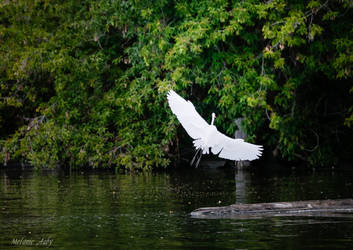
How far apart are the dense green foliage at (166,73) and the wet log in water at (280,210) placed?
10864mm

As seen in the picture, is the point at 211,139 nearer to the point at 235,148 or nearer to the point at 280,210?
the point at 235,148

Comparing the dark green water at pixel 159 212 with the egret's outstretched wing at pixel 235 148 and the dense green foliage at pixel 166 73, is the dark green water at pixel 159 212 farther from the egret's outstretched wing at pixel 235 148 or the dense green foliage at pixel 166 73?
the dense green foliage at pixel 166 73

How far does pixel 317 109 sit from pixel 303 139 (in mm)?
1576

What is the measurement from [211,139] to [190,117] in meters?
0.73

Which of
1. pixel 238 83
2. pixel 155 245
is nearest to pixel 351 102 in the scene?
pixel 238 83

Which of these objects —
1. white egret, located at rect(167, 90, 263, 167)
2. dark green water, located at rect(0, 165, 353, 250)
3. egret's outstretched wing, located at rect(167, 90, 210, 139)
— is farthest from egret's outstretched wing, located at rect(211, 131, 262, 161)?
dark green water, located at rect(0, 165, 353, 250)

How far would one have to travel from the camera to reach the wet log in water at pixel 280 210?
15414mm

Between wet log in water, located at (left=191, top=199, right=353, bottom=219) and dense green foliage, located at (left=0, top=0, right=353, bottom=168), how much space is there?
10.9 meters

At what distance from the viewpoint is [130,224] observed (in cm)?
1465

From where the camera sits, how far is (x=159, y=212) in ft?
53.6

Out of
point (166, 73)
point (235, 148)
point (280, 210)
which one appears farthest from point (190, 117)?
point (166, 73)

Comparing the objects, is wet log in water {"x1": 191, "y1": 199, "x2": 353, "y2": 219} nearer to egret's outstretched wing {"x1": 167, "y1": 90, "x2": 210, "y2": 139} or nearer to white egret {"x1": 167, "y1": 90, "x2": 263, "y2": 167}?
white egret {"x1": 167, "y1": 90, "x2": 263, "y2": 167}

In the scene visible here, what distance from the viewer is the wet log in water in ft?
50.6

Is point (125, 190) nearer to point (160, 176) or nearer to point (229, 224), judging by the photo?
point (160, 176)
